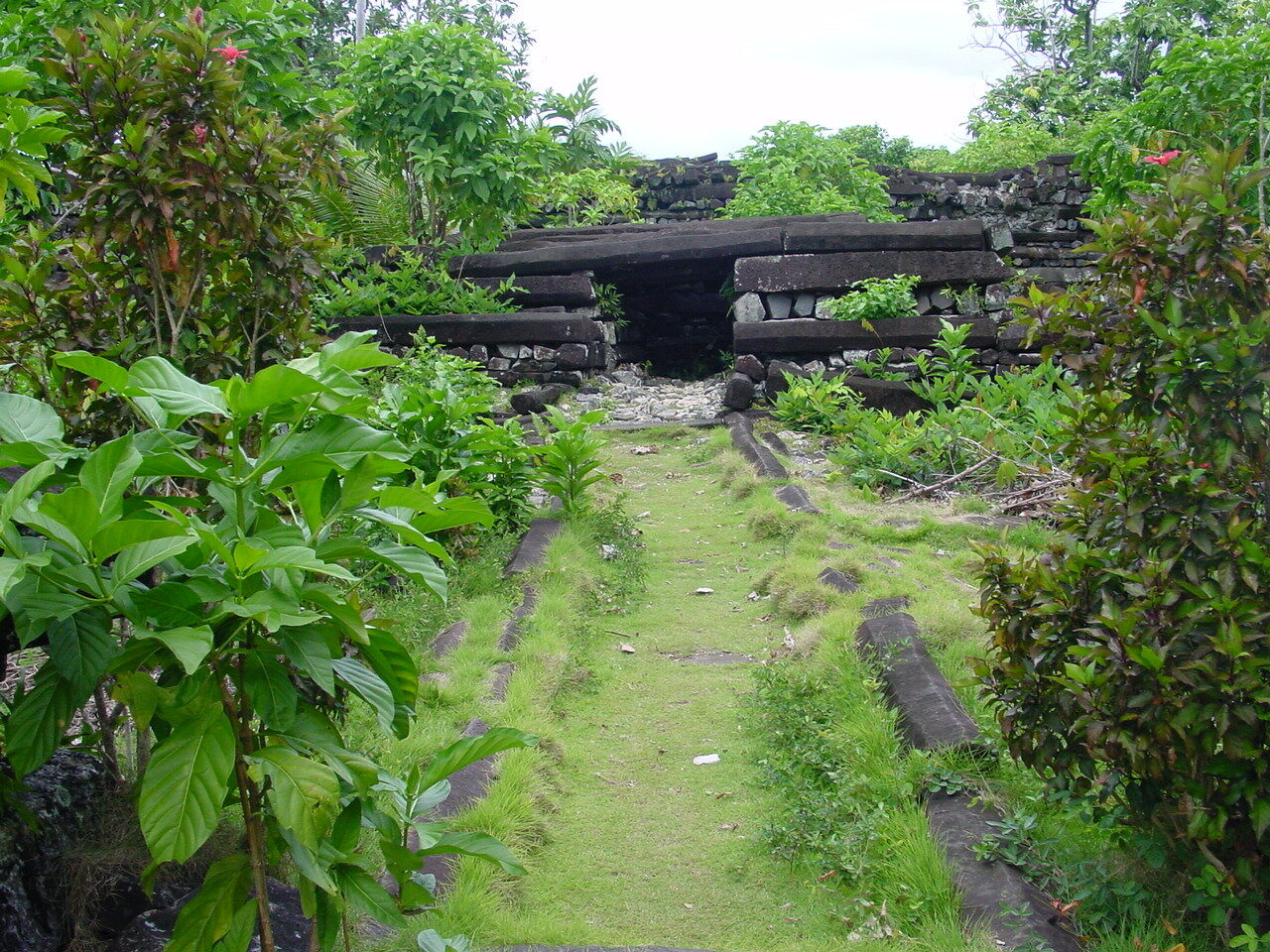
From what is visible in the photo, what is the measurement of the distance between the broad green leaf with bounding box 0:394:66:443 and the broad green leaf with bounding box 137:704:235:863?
0.61 metres

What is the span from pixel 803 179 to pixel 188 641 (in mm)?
12865

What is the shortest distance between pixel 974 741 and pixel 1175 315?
150cm

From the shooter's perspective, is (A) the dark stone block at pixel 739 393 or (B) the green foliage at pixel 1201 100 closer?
(B) the green foliage at pixel 1201 100

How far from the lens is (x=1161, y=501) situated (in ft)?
8.49

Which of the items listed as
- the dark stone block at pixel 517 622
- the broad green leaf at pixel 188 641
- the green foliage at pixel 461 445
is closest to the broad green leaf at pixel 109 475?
the broad green leaf at pixel 188 641

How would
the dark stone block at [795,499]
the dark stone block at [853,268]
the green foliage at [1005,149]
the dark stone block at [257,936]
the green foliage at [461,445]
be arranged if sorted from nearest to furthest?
the dark stone block at [257,936]
the green foliage at [461,445]
the dark stone block at [795,499]
the dark stone block at [853,268]
the green foliage at [1005,149]

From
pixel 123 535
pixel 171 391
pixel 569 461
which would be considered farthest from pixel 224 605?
pixel 569 461

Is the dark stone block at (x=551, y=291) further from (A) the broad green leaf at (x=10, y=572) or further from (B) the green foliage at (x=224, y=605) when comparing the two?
(A) the broad green leaf at (x=10, y=572)

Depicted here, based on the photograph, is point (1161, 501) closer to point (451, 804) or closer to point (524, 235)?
point (451, 804)

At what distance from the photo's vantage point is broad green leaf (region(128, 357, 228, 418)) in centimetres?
186

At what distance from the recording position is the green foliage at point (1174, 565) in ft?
7.91

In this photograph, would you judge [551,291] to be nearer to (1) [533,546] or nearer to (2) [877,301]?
(2) [877,301]

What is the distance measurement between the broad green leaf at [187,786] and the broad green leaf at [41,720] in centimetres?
21

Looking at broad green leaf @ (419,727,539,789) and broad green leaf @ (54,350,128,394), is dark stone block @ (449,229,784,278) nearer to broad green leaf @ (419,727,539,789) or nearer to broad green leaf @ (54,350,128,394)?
broad green leaf @ (419,727,539,789)
